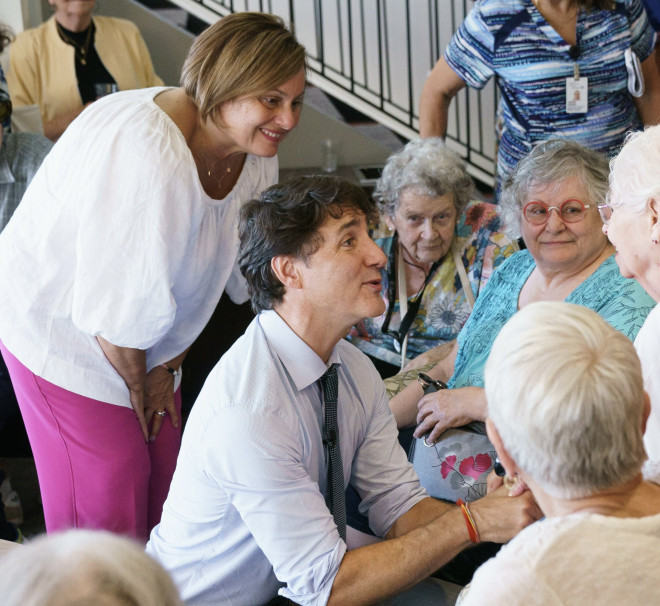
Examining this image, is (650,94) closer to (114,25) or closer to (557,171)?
(557,171)

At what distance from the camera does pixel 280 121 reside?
2.21 metres

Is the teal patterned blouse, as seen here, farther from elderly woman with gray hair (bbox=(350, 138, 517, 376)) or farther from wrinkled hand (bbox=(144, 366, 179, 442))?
wrinkled hand (bbox=(144, 366, 179, 442))

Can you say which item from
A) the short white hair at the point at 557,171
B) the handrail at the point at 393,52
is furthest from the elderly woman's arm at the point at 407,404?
the handrail at the point at 393,52

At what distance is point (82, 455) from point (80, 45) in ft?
9.61

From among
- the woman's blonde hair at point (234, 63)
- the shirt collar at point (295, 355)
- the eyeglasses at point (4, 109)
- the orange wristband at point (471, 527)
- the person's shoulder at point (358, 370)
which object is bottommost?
the orange wristband at point (471, 527)

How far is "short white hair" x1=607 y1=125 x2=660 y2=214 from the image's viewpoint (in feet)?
5.44

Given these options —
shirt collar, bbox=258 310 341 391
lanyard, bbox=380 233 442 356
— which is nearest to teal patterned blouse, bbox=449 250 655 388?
lanyard, bbox=380 233 442 356

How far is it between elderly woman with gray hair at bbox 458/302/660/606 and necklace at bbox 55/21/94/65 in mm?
3888

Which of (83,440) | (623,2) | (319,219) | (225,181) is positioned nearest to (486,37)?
(623,2)

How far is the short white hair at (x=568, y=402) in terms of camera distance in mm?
1114

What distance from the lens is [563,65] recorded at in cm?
304

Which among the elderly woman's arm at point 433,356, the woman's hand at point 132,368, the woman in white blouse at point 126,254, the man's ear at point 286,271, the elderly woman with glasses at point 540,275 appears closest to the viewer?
the man's ear at point 286,271

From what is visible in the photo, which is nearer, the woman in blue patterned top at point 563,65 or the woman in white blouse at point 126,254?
the woman in white blouse at point 126,254

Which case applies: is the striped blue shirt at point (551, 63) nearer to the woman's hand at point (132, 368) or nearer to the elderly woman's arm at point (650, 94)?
the elderly woman's arm at point (650, 94)
